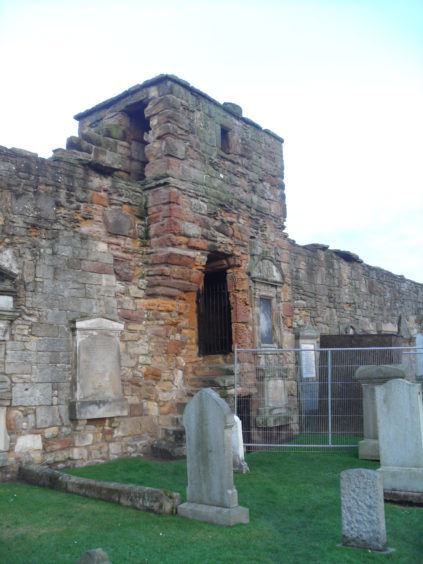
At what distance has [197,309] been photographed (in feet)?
33.3

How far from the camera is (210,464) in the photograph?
573cm

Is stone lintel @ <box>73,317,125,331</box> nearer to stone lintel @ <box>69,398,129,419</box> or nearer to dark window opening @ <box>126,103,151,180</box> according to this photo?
stone lintel @ <box>69,398,129,419</box>

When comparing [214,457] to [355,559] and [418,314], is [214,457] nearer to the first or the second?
[355,559]

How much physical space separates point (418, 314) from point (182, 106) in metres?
Answer: 14.7

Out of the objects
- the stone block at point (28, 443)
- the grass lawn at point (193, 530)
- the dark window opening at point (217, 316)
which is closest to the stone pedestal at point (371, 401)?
the grass lawn at point (193, 530)

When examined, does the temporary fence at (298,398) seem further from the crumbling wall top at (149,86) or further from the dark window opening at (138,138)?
the crumbling wall top at (149,86)

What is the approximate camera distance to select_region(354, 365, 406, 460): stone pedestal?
8844mm

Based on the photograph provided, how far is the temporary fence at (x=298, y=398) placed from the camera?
10094mm

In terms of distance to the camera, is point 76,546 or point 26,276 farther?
point 26,276

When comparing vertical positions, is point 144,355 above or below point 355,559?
above

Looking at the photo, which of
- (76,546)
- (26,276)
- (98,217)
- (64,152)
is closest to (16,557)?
(76,546)

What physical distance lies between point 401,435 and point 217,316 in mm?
4964

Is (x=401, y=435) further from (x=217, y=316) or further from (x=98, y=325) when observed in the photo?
(x=217, y=316)

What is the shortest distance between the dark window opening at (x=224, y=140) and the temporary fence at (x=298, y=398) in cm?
392
